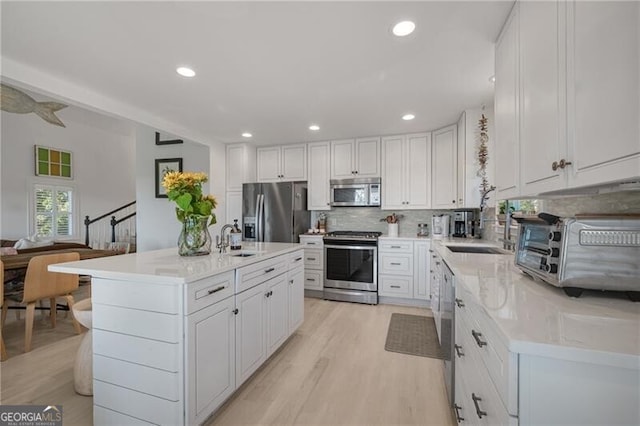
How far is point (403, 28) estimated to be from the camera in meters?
1.69

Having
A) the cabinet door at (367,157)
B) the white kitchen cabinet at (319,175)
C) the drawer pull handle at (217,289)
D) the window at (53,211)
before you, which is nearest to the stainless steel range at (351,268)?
the white kitchen cabinet at (319,175)

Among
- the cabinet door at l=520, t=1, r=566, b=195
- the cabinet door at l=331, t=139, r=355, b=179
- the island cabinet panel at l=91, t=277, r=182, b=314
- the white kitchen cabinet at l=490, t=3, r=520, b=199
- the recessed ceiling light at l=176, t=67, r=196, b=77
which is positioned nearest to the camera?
the cabinet door at l=520, t=1, r=566, b=195

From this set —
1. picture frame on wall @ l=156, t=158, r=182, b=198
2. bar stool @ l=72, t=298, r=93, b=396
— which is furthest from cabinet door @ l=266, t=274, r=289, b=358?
picture frame on wall @ l=156, t=158, r=182, b=198

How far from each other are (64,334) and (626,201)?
4505 millimetres

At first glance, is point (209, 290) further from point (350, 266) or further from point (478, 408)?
point (350, 266)

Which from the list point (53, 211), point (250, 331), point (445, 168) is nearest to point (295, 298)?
point (250, 331)

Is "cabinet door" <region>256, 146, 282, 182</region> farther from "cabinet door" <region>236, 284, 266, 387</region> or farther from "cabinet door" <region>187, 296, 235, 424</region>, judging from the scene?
"cabinet door" <region>187, 296, 235, 424</region>

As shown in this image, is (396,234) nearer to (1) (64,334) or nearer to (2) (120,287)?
(2) (120,287)

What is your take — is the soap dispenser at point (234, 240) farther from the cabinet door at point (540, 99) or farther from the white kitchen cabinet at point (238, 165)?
the white kitchen cabinet at point (238, 165)

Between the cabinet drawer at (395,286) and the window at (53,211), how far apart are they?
6.70 meters

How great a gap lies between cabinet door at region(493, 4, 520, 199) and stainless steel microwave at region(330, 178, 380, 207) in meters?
2.28

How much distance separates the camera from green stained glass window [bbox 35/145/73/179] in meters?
5.64

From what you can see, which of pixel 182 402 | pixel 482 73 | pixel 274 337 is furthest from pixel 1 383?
pixel 482 73

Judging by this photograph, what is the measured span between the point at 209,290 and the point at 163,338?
1.00ft
